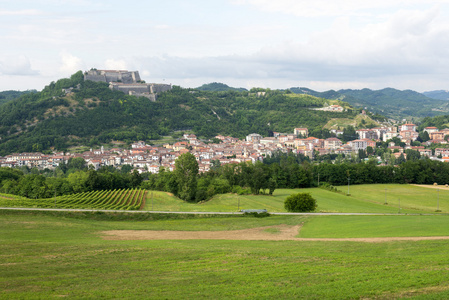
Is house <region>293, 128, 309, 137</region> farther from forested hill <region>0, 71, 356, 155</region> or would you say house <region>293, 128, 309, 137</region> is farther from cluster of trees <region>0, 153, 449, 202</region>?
cluster of trees <region>0, 153, 449, 202</region>

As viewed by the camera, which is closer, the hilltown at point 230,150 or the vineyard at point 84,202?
the vineyard at point 84,202

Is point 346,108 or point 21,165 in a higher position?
point 346,108

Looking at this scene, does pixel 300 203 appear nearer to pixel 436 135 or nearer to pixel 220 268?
pixel 220 268

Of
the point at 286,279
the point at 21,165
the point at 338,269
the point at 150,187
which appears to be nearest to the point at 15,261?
the point at 286,279

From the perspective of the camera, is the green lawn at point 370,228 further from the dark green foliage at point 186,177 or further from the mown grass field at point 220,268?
the dark green foliage at point 186,177

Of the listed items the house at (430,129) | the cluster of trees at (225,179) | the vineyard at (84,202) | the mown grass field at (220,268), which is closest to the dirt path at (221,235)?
the mown grass field at (220,268)

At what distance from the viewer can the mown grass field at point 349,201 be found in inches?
1782

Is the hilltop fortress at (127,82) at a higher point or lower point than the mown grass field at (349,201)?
higher

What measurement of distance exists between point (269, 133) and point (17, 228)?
467ft

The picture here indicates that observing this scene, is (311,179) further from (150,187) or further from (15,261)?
(15,261)

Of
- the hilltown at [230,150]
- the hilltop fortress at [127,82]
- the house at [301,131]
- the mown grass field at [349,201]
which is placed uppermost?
the hilltop fortress at [127,82]

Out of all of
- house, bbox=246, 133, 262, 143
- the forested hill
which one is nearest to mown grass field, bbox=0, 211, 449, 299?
the forested hill

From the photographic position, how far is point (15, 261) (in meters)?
17.5

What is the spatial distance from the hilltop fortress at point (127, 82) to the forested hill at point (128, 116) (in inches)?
142
